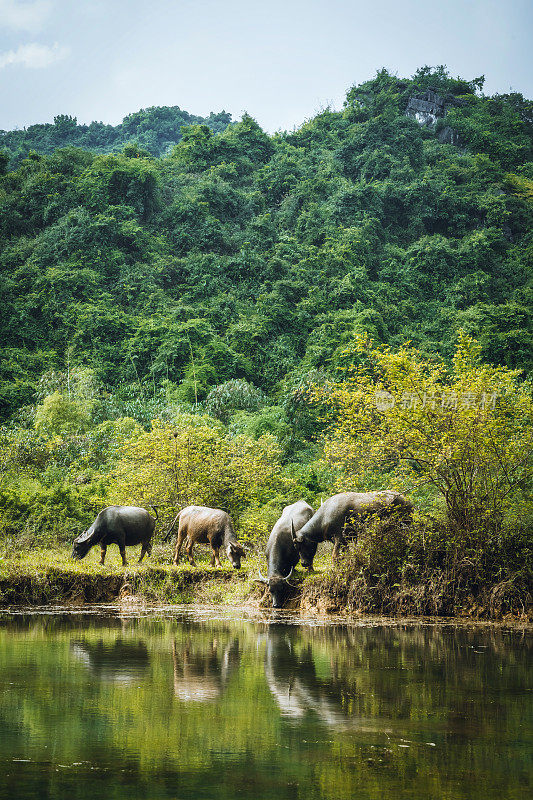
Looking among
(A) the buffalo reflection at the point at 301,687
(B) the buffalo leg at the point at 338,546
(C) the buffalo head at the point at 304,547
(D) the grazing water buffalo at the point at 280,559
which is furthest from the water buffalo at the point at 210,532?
(A) the buffalo reflection at the point at 301,687

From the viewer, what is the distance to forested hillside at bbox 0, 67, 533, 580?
42031 mm

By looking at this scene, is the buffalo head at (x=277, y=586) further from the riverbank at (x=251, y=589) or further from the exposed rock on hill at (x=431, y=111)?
the exposed rock on hill at (x=431, y=111)

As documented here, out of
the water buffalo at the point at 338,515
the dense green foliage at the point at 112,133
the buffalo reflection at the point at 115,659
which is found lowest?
the buffalo reflection at the point at 115,659

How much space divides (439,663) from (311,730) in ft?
12.1

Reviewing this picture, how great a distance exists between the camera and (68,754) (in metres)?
5.94

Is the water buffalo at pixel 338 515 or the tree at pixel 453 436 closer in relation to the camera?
the tree at pixel 453 436

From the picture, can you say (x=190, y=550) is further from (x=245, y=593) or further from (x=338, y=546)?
(x=338, y=546)

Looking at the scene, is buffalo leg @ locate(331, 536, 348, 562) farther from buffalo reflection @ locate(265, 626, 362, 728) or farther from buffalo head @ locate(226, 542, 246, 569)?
buffalo reflection @ locate(265, 626, 362, 728)

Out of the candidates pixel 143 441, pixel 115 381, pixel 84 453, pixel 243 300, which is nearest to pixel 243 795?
pixel 143 441

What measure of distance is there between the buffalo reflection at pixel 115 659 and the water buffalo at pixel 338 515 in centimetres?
511

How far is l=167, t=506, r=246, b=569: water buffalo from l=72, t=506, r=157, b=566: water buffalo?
0.86m

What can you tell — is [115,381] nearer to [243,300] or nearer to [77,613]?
[243,300]

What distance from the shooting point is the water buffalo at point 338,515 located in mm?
15242

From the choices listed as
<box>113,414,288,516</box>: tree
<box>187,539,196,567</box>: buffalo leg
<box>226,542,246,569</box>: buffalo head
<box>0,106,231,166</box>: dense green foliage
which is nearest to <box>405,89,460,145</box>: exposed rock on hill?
<box>0,106,231,166</box>: dense green foliage
